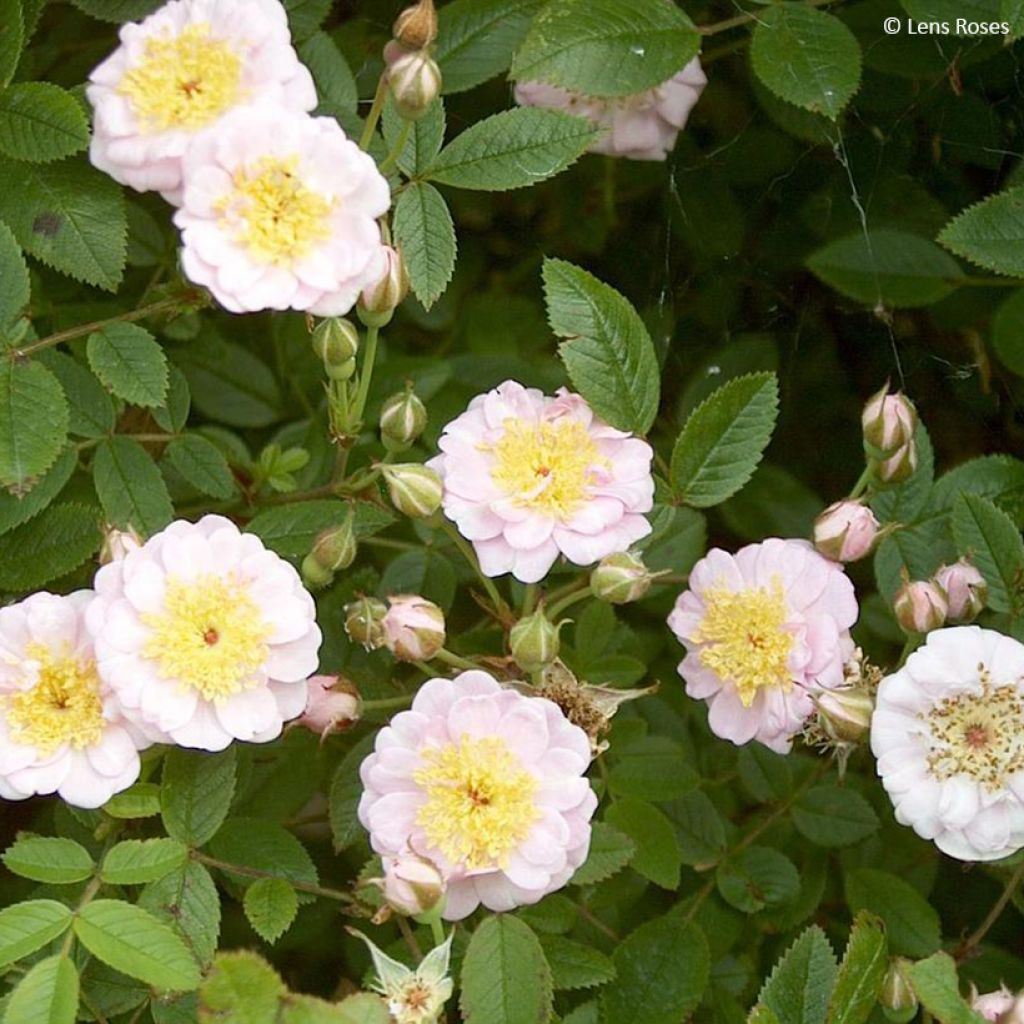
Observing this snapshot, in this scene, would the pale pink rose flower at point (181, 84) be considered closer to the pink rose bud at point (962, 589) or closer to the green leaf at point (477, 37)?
the green leaf at point (477, 37)

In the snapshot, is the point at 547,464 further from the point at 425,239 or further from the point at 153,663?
the point at 153,663

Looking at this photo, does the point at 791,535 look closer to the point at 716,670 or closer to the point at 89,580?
the point at 716,670

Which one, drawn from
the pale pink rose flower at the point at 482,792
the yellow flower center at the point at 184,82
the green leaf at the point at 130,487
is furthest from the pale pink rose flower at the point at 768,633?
the yellow flower center at the point at 184,82

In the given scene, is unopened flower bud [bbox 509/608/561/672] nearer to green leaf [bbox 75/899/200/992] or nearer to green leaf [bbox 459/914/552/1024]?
green leaf [bbox 459/914/552/1024]

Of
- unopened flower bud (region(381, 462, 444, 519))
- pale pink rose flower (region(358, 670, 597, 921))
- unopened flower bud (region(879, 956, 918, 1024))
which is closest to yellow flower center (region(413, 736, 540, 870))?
pale pink rose flower (region(358, 670, 597, 921))

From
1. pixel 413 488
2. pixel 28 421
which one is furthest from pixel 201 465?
pixel 413 488

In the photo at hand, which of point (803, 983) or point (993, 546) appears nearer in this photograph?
point (803, 983)

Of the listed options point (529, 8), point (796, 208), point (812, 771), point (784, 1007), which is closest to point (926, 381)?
point (796, 208)
